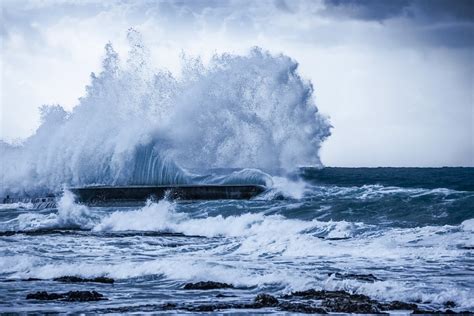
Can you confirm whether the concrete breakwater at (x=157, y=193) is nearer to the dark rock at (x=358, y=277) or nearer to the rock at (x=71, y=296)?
the dark rock at (x=358, y=277)

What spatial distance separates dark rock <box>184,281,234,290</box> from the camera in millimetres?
11773

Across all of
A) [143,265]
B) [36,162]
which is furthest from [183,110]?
[143,265]

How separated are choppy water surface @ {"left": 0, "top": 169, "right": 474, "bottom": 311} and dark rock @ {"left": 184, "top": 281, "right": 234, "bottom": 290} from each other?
17cm

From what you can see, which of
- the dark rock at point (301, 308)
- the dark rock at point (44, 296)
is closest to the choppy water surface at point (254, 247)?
the dark rock at point (44, 296)

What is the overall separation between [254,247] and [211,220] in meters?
5.74

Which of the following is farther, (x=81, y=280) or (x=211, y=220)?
(x=211, y=220)

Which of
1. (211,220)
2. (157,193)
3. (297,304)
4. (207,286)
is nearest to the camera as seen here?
(297,304)

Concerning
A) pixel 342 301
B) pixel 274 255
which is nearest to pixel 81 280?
pixel 274 255

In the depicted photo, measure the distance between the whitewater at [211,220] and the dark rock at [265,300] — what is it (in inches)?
9.9

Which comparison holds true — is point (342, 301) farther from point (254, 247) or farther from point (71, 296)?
point (254, 247)

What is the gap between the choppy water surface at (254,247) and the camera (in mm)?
11352

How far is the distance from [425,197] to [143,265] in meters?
13.5

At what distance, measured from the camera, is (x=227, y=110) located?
3325 cm

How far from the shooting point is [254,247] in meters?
17.3
